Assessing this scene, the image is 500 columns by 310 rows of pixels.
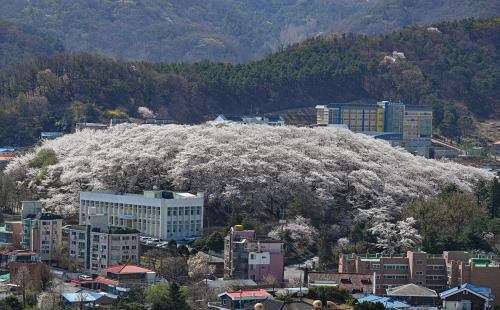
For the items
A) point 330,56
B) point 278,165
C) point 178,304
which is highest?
point 330,56

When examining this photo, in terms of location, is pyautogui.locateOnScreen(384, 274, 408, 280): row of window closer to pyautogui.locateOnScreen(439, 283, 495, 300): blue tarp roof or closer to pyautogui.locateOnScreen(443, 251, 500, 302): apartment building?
pyautogui.locateOnScreen(443, 251, 500, 302): apartment building

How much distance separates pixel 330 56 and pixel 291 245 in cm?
4577

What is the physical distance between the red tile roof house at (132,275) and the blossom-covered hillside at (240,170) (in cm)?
1040

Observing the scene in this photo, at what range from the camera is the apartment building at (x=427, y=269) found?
5091 cm

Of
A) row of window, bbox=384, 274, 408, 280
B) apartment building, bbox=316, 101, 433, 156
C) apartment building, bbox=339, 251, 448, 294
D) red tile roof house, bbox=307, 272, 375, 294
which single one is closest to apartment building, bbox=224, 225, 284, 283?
red tile roof house, bbox=307, 272, 375, 294

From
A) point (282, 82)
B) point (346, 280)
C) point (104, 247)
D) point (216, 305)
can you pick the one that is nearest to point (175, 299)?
point (216, 305)

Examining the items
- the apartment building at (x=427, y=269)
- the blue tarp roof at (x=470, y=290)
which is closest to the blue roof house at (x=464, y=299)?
the blue tarp roof at (x=470, y=290)

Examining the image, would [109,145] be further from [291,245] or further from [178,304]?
[178,304]

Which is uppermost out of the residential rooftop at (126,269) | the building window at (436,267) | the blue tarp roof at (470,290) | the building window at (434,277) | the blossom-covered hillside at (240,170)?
the blossom-covered hillside at (240,170)

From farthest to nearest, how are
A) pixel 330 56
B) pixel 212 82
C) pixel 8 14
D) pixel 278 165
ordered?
pixel 8 14 → pixel 330 56 → pixel 212 82 → pixel 278 165

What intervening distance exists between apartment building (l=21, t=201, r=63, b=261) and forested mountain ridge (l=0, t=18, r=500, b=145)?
27.9 m

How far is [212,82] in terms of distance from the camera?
9506cm

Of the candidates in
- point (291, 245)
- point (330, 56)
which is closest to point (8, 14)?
point (330, 56)

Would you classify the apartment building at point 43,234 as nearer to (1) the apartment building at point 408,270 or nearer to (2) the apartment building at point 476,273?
(1) the apartment building at point 408,270
